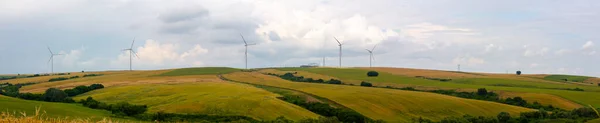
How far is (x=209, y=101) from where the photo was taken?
88812 millimetres

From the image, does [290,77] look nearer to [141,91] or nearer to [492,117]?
[141,91]

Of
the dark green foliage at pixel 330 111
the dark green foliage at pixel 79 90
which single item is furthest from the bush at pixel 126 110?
the dark green foliage at pixel 79 90

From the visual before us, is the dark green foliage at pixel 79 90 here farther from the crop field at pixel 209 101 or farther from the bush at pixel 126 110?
the bush at pixel 126 110

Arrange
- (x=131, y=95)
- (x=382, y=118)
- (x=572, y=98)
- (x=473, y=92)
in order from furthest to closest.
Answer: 1. (x=473, y=92)
2. (x=572, y=98)
3. (x=131, y=95)
4. (x=382, y=118)

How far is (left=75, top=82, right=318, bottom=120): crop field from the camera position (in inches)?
3174

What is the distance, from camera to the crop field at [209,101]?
3174 inches

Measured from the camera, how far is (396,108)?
320ft

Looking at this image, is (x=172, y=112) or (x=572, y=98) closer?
(x=172, y=112)

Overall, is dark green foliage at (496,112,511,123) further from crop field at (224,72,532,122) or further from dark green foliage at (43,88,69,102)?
dark green foliage at (43,88,69,102)

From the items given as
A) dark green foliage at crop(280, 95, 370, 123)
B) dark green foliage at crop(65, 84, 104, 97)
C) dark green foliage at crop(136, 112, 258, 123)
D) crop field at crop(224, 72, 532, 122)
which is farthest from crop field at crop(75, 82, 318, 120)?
crop field at crop(224, 72, 532, 122)

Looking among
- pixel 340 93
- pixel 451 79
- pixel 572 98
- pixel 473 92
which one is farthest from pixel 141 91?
pixel 451 79

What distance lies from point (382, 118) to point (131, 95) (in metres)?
52.7

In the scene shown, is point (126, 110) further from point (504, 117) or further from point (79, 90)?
point (504, 117)

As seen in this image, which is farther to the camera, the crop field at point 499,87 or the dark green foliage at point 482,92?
the dark green foliage at point 482,92
